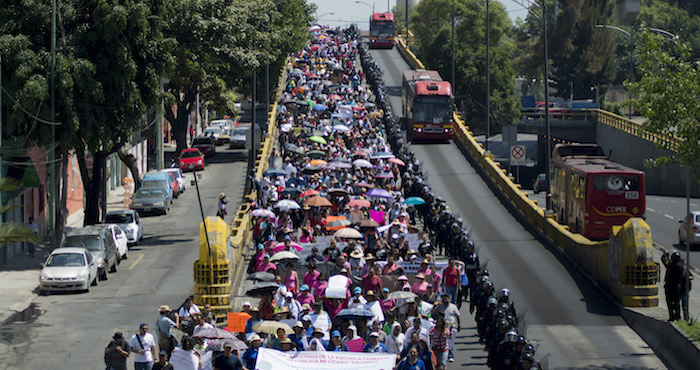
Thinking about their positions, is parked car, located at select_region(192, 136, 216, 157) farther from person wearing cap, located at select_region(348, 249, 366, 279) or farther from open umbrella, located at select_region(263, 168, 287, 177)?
person wearing cap, located at select_region(348, 249, 366, 279)

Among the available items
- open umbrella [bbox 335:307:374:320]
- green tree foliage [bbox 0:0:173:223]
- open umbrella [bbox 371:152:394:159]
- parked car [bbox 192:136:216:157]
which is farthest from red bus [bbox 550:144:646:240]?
parked car [bbox 192:136:216:157]

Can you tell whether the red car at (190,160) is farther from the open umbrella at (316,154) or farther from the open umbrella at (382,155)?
the open umbrella at (382,155)

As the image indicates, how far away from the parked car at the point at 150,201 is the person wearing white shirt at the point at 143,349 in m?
29.7

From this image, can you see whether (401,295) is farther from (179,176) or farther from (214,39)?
(179,176)

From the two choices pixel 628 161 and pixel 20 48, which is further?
pixel 628 161

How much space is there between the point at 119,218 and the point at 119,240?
3.77 m

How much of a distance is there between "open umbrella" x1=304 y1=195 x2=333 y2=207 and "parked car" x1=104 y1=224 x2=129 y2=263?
276 inches

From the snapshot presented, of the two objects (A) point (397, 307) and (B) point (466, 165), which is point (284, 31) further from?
(A) point (397, 307)

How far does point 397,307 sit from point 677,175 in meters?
50.6

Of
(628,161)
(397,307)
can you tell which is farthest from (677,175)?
(397,307)

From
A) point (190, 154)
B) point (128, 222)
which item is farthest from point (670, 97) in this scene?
point (190, 154)

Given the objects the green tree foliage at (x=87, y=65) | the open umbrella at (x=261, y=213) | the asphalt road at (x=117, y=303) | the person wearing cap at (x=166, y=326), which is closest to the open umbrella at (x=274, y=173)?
the asphalt road at (x=117, y=303)

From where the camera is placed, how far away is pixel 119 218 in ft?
135

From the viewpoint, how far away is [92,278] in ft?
107
